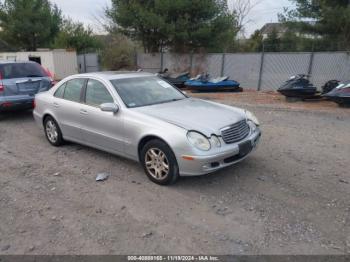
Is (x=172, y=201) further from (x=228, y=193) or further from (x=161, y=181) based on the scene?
(x=228, y=193)

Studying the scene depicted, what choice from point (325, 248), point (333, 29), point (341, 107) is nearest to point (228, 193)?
→ point (325, 248)

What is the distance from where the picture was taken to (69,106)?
18.6ft

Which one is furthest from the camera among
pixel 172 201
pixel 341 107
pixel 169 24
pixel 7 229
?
pixel 169 24

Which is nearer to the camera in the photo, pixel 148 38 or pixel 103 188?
pixel 103 188

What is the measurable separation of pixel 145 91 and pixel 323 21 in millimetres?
13154

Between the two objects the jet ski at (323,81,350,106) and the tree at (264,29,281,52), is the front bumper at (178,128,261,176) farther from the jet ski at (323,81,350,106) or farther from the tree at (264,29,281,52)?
the tree at (264,29,281,52)

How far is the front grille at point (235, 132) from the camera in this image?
426cm

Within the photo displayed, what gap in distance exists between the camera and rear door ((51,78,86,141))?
219 inches

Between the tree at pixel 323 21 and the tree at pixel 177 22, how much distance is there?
12.9 feet

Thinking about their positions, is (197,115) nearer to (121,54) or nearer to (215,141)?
(215,141)

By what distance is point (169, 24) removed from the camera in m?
18.2

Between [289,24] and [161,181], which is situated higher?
[289,24]

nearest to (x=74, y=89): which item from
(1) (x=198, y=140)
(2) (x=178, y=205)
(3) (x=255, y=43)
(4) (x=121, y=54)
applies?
(1) (x=198, y=140)

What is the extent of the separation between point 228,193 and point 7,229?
8.47ft
